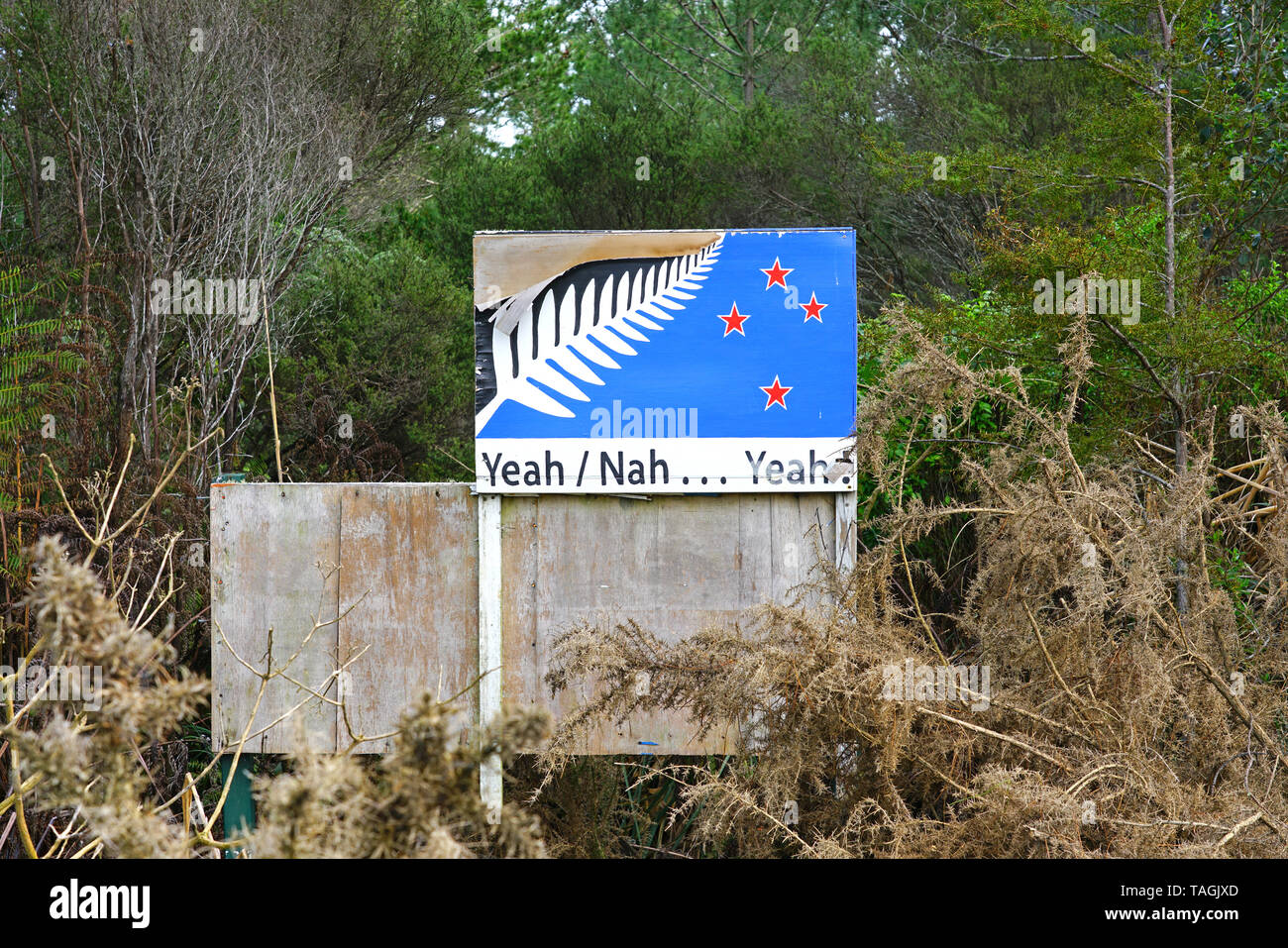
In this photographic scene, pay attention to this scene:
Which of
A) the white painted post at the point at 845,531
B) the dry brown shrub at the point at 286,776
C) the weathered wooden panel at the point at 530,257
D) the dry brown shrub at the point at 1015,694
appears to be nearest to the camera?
the dry brown shrub at the point at 286,776

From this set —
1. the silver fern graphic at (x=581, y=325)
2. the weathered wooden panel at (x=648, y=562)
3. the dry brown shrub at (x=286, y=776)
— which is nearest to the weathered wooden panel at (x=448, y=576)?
the weathered wooden panel at (x=648, y=562)

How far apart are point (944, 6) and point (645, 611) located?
1178 centimetres

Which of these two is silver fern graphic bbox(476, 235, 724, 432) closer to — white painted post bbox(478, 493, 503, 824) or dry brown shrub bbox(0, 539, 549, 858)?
white painted post bbox(478, 493, 503, 824)

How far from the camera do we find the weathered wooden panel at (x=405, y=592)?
14.8 feet

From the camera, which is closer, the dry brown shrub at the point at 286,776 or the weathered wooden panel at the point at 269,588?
the dry brown shrub at the point at 286,776

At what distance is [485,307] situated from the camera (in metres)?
4.59

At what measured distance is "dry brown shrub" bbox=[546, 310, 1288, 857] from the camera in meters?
3.32

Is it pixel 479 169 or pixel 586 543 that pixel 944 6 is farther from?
pixel 586 543

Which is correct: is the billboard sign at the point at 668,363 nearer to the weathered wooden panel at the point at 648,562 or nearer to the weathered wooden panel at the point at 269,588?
the weathered wooden panel at the point at 648,562

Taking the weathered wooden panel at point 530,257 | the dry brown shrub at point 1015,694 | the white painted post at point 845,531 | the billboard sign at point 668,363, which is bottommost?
the dry brown shrub at point 1015,694

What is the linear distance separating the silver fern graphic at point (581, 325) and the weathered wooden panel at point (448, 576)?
1.48ft

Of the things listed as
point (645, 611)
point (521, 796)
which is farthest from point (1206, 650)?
point (521, 796)

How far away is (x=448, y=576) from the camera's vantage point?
4551 mm

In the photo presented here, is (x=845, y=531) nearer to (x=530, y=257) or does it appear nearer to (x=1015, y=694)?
(x=1015, y=694)
